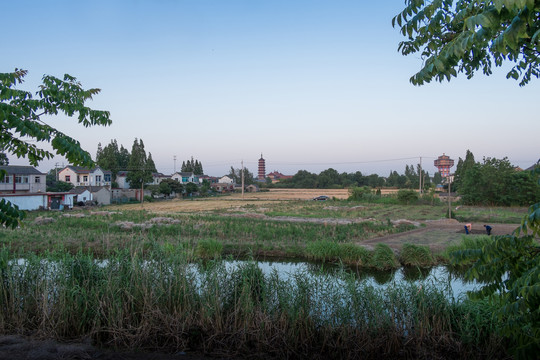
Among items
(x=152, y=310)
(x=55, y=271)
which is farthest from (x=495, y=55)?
(x=55, y=271)

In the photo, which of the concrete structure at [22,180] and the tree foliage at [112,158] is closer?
the concrete structure at [22,180]

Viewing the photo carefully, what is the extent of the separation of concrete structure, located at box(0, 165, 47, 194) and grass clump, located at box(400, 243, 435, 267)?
35.6 metres

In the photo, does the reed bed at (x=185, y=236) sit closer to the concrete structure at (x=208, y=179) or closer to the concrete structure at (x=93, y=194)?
the concrete structure at (x=93, y=194)

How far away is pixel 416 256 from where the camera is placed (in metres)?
14.0

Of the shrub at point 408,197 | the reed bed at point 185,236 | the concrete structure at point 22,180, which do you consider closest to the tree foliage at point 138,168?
the concrete structure at point 22,180

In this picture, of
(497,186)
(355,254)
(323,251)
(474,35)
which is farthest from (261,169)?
(474,35)

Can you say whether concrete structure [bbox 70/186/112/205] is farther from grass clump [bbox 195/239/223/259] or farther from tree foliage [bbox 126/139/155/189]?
grass clump [bbox 195/239/223/259]

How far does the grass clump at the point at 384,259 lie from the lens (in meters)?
13.4

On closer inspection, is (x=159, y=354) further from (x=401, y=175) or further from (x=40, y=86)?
(x=401, y=175)

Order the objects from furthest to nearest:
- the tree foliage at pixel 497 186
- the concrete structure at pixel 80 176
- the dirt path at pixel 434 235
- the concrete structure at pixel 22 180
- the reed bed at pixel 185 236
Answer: the concrete structure at pixel 80 176 < the concrete structure at pixel 22 180 < the tree foliage at pixel 497 186 < the dirt path at pixel 434 235 < the reed bed at pixel 185 236

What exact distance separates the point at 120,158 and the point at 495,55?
223 feet

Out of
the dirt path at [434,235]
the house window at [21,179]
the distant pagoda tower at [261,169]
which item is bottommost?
the dirt path at [434,235]

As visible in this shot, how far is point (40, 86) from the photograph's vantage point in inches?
222

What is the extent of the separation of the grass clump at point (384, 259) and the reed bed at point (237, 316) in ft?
23.6
